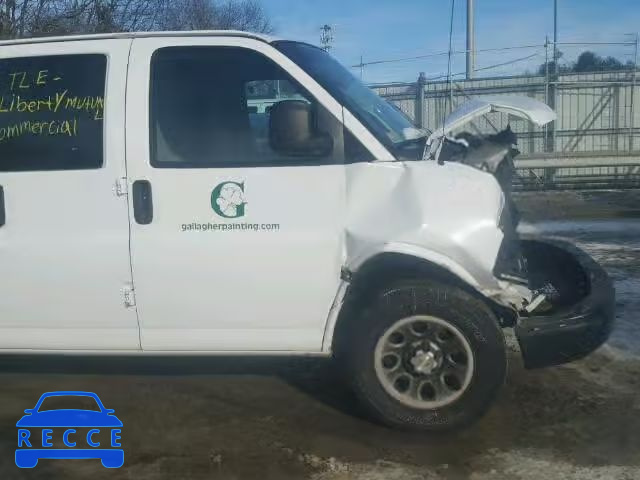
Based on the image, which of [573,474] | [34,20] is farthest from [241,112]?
[34,20]

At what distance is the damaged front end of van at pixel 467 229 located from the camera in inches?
157

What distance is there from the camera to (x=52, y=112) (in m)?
4.36

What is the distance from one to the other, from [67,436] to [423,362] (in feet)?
6.75

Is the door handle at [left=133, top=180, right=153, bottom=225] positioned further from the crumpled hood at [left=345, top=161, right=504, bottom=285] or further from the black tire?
the black tire

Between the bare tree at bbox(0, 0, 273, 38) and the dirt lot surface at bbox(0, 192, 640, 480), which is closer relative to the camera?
the dirt lot surface at bbox(0, 192, 640, 480)

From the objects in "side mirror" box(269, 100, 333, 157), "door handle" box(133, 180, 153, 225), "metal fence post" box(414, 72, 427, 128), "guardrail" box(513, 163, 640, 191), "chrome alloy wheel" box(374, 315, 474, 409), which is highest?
"metal fence post" box(414, 72, 427, 128)

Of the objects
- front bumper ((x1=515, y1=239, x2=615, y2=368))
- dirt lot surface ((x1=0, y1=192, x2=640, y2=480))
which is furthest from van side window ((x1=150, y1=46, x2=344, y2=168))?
dirt lot surface ((x1=0, y1=192, x2=640, y2=480))

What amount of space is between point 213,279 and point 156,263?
34cm

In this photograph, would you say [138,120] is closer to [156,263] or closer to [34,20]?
[156,263]

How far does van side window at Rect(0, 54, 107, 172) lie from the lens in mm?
4281

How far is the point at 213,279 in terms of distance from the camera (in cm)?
418

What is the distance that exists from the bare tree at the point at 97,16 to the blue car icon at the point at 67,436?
28.9 feet

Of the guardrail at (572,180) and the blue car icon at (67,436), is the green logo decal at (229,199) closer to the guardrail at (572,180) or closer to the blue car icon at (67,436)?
the blue car icon at (67,436)

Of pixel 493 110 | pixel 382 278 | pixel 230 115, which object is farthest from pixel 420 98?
pixel 382 278
